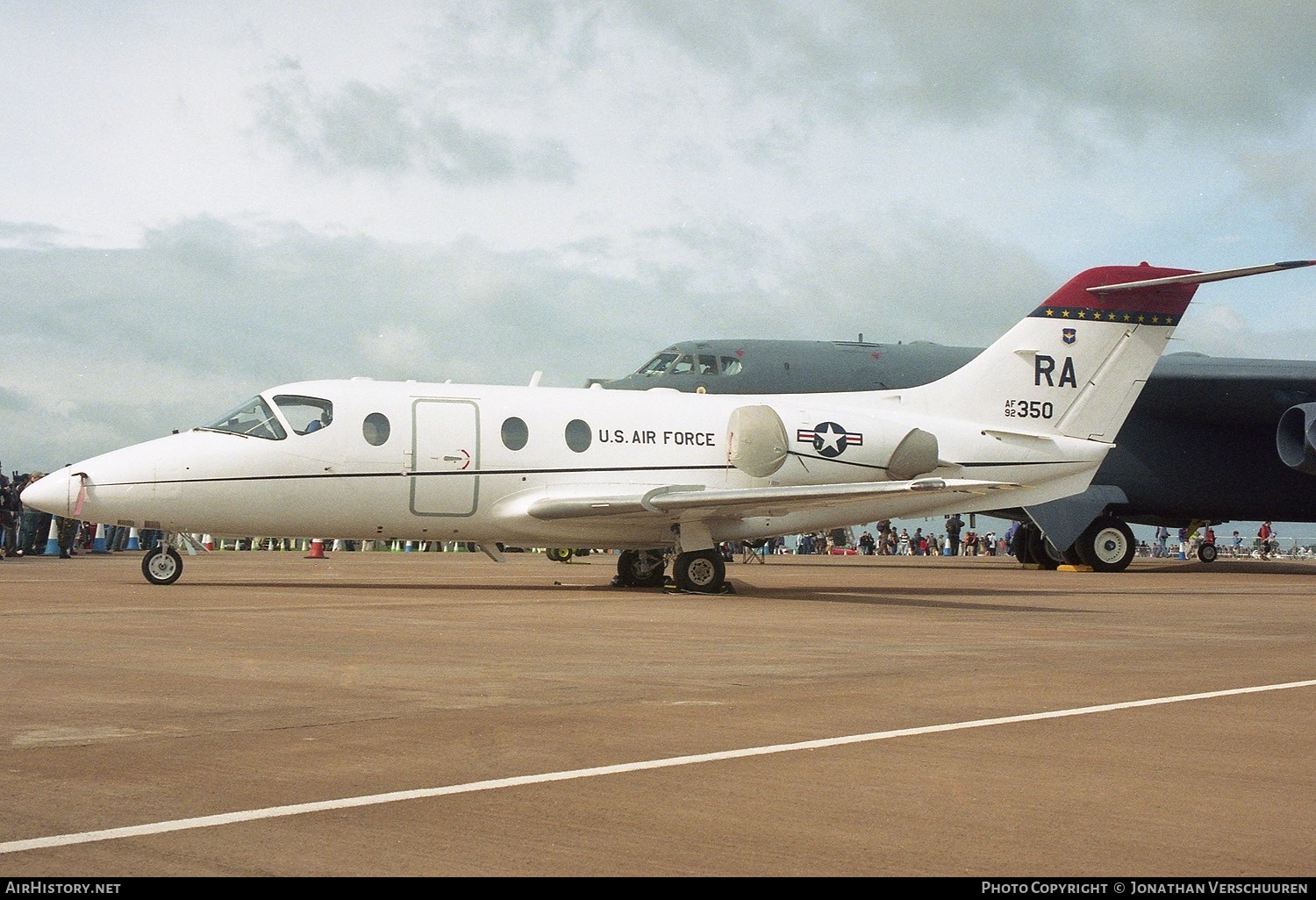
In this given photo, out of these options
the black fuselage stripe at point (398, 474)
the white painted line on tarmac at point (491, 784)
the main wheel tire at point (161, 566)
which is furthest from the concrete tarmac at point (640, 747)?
the main wheel tire at point (161, 566)

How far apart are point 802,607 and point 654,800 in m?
11.0

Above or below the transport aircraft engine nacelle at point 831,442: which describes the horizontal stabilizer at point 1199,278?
above

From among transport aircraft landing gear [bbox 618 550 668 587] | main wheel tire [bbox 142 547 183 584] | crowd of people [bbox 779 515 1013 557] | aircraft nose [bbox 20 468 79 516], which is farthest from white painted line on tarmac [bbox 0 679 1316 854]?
crowd of people [bbox 779 515 1013 557]

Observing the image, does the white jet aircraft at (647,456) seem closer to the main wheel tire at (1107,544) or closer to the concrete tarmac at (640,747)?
the concrete tarmac at (640,747)

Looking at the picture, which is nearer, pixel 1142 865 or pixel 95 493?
pixel 1142 865

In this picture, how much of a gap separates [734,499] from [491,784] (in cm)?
1218

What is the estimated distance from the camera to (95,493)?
55.4 ft

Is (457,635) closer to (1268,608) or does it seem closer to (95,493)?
(95,493)

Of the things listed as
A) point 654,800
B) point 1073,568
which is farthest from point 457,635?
point 1073,568

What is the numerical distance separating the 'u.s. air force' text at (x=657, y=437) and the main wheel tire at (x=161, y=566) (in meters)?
5.77

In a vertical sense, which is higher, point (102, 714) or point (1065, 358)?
point (1065, 358)

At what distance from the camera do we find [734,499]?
1708cm

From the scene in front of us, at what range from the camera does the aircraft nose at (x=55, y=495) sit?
1672 cm

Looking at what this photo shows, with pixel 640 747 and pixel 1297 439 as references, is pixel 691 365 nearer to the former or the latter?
pixel 1297 439
